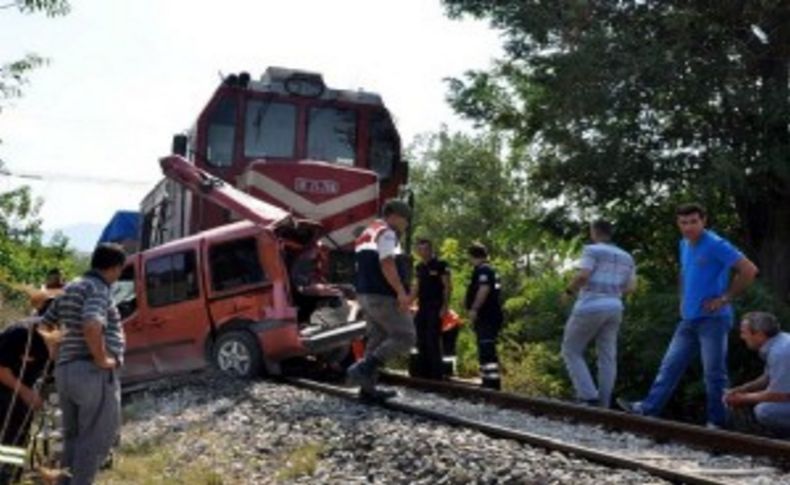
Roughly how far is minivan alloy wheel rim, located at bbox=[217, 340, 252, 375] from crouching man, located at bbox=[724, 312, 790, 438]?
208 inches

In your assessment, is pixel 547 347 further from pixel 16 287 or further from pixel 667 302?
pixel 16 287

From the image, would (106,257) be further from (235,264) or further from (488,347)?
(488,347)

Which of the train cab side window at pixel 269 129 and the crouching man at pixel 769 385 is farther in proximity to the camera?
the train cab side window at pixel 269 129

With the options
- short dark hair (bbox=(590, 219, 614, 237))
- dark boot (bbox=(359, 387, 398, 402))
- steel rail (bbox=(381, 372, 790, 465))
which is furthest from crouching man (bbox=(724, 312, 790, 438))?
dark boot (bbox=(359, 387, 398, 402))

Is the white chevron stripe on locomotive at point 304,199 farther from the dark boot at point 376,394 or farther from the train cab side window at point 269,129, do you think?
the dark boot at point 376,394

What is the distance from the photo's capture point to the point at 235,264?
11742 millimetres

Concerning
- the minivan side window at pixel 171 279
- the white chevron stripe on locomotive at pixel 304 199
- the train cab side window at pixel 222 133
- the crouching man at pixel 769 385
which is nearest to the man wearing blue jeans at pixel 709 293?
the crouching man at pixel 769 385

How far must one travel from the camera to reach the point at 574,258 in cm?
1686

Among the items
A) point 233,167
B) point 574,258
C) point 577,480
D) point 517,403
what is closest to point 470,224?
point 574,258

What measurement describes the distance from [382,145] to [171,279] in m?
4.06

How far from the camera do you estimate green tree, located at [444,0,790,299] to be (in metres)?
13.0

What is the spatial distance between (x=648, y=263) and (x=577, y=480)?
9.68m

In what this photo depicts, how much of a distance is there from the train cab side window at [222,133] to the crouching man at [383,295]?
5.72 metres

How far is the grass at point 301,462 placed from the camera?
6.95m
